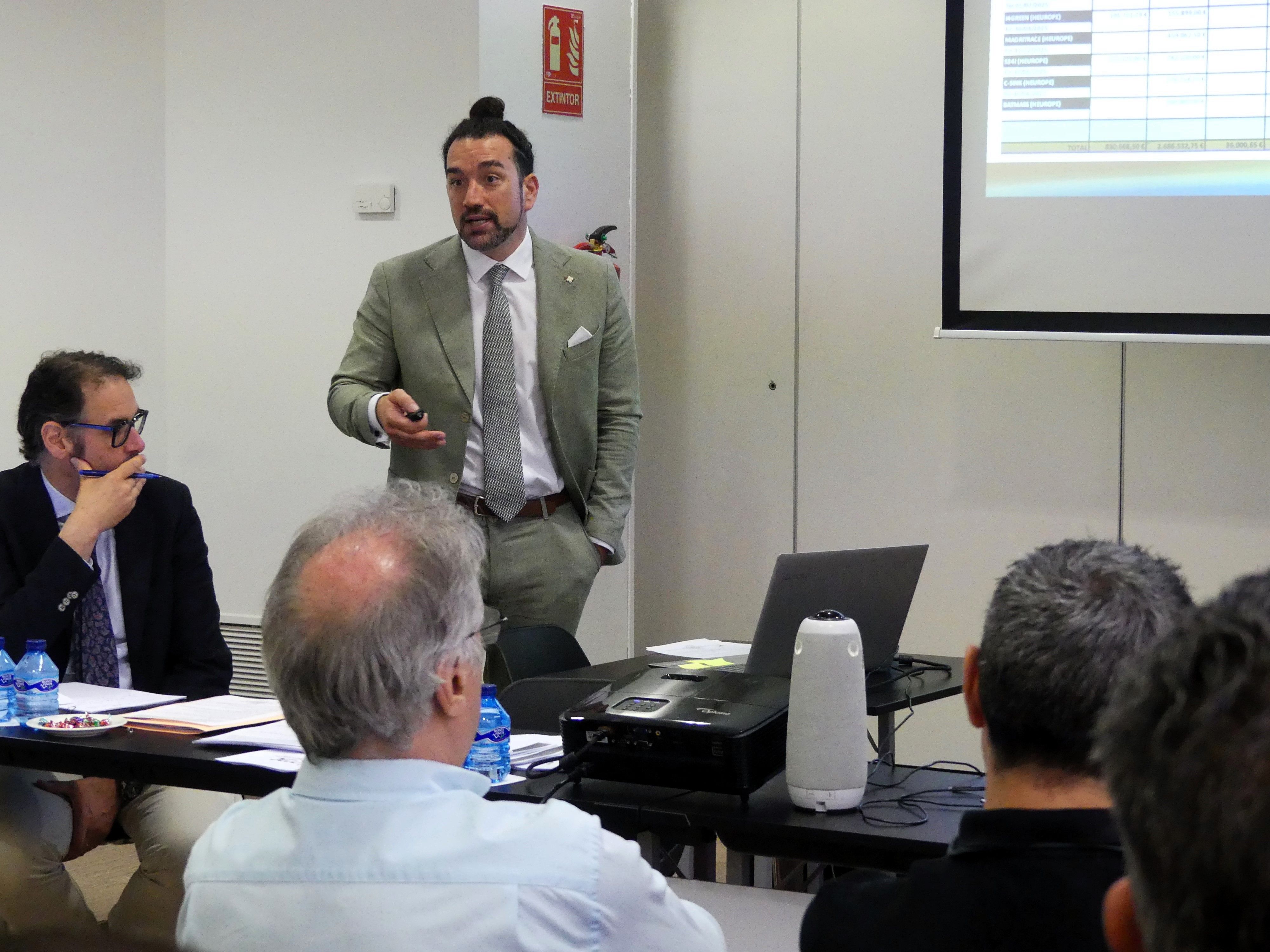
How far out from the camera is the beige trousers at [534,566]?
11.0 feet

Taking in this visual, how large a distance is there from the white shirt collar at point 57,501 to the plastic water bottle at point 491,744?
4.01 feet

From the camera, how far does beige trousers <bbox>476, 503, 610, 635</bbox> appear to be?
336cm

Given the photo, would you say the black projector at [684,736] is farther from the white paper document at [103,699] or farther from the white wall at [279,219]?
the white wall at [279,219]

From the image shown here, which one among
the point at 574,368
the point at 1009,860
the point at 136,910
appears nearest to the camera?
the point at 1009,860

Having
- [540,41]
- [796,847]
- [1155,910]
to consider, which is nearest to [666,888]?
[796,847]

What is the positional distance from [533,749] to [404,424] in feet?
3.89

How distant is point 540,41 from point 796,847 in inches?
125

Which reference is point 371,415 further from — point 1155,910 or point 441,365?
point 1155,910

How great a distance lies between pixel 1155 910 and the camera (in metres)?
0.44

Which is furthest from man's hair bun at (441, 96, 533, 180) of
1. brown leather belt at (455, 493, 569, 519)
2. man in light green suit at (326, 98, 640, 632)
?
brown leather belt at (455, 493, 569, 519)

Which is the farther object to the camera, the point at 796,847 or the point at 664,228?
the point at 664,228

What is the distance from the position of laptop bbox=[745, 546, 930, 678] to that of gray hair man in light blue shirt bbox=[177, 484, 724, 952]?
97 cm

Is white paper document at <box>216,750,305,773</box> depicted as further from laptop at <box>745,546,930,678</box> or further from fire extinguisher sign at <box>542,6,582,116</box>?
fire extinguisher sign at <box>542,6,582,116</box>

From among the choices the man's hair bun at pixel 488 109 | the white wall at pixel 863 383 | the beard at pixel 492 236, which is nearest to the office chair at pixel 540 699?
the beard at pixel 492 236
